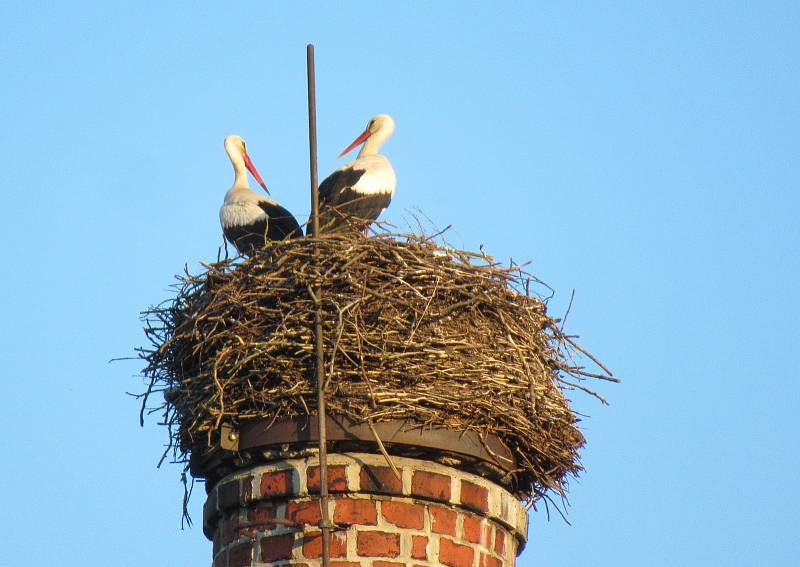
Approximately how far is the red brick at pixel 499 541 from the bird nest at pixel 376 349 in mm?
397

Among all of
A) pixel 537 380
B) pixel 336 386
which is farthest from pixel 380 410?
pixel 537 380

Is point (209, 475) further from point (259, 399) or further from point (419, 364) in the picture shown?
point (419, 364)

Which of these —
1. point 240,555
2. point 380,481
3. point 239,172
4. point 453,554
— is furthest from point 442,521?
point 239,172

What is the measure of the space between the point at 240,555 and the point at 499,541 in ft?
3.14

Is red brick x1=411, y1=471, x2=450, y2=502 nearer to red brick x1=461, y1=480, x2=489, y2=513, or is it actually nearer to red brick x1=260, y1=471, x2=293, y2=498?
red brick x1=461, y1=480, x2=489, y2=513

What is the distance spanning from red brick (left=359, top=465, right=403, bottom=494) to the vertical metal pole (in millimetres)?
146

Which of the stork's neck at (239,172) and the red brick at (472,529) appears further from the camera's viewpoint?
the stork's neck at (239,172)

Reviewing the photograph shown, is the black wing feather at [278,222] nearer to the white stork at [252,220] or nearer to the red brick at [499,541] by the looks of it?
the white stork at [252,220]

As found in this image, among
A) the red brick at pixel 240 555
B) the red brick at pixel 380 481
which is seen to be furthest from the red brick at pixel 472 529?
the red brick at pixel 240 555

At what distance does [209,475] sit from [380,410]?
2.61 ft

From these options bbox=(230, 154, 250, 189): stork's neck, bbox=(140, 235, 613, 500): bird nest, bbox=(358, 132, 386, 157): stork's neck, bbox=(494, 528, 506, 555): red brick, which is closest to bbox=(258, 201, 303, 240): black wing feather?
bbox=(230, 154, 250, 189): stork's neck

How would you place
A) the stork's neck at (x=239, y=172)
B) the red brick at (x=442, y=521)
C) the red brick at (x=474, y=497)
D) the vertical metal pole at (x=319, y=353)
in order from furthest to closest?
the stork's neck at (x=239, y=172)
the red brick at (x=474, y=497)
the red brick at (x=442, y=521)
the vertical metal pole at (x=319, y=353)

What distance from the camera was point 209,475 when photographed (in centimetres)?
516

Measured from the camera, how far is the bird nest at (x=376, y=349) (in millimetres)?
5043
